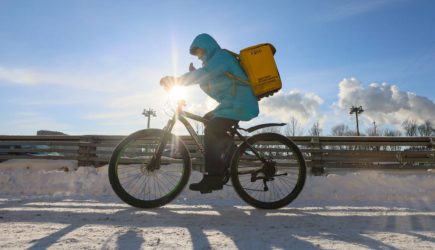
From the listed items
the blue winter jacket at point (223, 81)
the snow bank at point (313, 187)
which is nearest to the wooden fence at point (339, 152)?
the snow bank at point (313, 187)

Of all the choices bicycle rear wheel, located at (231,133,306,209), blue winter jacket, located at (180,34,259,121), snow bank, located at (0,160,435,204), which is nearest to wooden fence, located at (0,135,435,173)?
snow bank, located at (0,160,435,204)

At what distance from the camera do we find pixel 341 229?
3.32m

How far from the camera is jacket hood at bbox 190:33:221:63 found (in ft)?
15.6

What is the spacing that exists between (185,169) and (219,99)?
0.93 m

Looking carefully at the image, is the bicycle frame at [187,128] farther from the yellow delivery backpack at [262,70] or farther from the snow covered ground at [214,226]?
the snow covered ground at [214,226]

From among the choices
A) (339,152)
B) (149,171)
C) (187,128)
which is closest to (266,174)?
(187,128)

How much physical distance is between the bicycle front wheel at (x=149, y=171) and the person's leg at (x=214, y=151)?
34 cm

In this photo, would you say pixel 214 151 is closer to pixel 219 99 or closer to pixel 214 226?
pixel 219 99

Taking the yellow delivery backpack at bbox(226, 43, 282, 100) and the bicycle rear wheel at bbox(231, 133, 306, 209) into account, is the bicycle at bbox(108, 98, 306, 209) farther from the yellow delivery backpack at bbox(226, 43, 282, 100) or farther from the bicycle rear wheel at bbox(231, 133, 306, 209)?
the yellow delivery backpack at bbox(226, 43, 282, 100)

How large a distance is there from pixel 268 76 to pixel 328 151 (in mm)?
8509

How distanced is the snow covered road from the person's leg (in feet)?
0.91

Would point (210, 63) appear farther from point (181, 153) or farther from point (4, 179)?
point (4, 179)

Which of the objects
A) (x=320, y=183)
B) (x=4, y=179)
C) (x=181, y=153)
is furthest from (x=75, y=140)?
(x=181, y=153)

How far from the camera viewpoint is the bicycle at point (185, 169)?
468 cm
